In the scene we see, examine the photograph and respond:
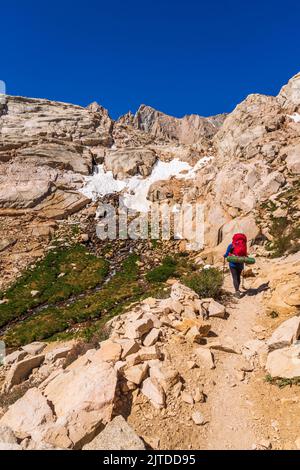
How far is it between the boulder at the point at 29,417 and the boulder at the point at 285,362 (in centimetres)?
556

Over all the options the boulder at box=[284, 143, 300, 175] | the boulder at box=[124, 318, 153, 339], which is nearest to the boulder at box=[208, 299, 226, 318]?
the boulder at box=[124, 318, 153, 339]

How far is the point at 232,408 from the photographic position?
22.6 feet

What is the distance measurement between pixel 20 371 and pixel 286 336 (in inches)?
378

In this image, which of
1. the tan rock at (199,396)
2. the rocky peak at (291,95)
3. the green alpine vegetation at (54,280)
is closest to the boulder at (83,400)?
the tan rock at (199,396)

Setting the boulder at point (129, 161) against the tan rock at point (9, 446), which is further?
the boulder at point (129, 161)

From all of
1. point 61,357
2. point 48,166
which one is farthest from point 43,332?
point 48,166

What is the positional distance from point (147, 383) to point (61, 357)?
5062 mm

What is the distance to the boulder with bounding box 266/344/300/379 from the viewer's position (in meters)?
7.34

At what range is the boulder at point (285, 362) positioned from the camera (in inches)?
289

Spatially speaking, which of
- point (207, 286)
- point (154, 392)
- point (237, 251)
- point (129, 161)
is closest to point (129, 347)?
point (154, 392)

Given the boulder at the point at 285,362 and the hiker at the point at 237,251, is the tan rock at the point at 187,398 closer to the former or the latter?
the boulder at the point at 285,362

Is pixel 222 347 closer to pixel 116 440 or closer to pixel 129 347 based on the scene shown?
pixel 129 347
